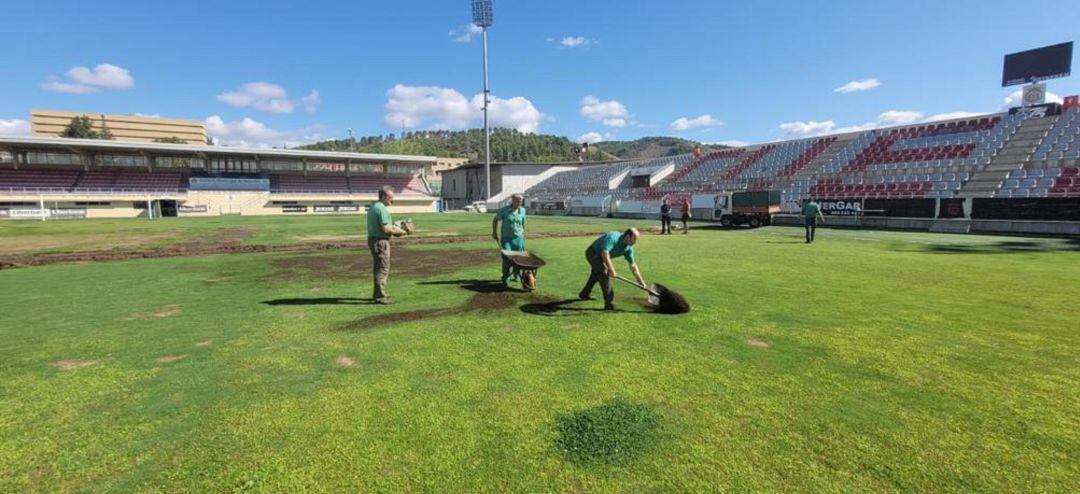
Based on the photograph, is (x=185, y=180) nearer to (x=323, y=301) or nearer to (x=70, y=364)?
(x=323, y=301)

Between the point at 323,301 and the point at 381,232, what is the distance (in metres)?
1.82

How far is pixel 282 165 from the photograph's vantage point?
62.1 metres

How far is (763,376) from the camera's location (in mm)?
4688

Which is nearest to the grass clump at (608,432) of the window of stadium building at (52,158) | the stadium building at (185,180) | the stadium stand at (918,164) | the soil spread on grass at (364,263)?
the soil spread on grass at (364,263)

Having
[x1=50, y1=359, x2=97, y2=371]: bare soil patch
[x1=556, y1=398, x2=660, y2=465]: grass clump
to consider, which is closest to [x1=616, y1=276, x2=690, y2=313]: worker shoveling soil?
[x1=556, y1=398, x2=660, y2=465]: grass clump

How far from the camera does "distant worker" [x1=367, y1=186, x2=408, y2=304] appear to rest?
7.47 metres

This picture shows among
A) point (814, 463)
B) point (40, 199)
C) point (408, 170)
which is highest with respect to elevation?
point (408, 170)

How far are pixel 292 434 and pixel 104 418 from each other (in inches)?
65.0

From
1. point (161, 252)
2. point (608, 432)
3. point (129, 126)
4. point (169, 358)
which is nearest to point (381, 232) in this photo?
point (169, 358)

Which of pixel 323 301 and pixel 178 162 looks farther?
pixel 178 162

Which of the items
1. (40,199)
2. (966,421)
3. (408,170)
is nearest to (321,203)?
(408,170)

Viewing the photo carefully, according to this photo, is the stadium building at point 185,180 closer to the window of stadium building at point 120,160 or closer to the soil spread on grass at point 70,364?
the window of stadium building at point 120,160

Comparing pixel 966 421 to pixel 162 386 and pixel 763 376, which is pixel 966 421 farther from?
pixel 162 386

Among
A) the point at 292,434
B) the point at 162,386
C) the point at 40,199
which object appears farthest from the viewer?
the point at 40,199
